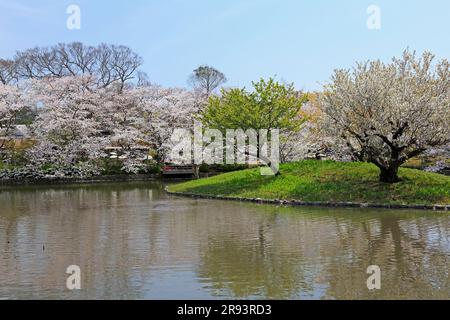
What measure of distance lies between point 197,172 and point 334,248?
2622 cm

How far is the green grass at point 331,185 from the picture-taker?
18.9m

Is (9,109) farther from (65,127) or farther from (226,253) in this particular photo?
(226,253)

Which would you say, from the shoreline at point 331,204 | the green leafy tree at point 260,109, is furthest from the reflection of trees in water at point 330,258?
the green leafy tree at point 260,109

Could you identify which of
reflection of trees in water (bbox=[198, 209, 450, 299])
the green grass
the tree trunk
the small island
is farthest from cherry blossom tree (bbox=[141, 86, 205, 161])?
reflection of trees in water (bbox=[198, 209, 450, 299])

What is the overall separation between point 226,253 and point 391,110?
35.6ft

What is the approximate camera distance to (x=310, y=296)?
25.1ft

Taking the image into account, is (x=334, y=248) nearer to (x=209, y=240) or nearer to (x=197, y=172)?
(x=209, y=240)

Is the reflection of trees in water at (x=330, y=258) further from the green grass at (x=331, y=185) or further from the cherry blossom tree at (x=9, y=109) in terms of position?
the cherry blossom tree at (x=9, y=109)

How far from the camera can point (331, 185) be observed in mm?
20922

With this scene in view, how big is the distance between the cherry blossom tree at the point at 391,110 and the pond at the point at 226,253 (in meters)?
3.59

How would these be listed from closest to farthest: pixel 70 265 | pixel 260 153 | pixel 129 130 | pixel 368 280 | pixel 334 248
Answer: pixel 368 280
pixel 70 265
pixel 334 248
pixel 260 153
pixel 129 130

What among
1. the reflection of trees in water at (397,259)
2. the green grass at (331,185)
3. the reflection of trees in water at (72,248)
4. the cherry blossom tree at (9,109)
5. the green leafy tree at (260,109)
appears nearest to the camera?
the reflection of trees in water at (397,259)

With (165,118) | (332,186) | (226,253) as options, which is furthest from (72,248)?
(165,118)
